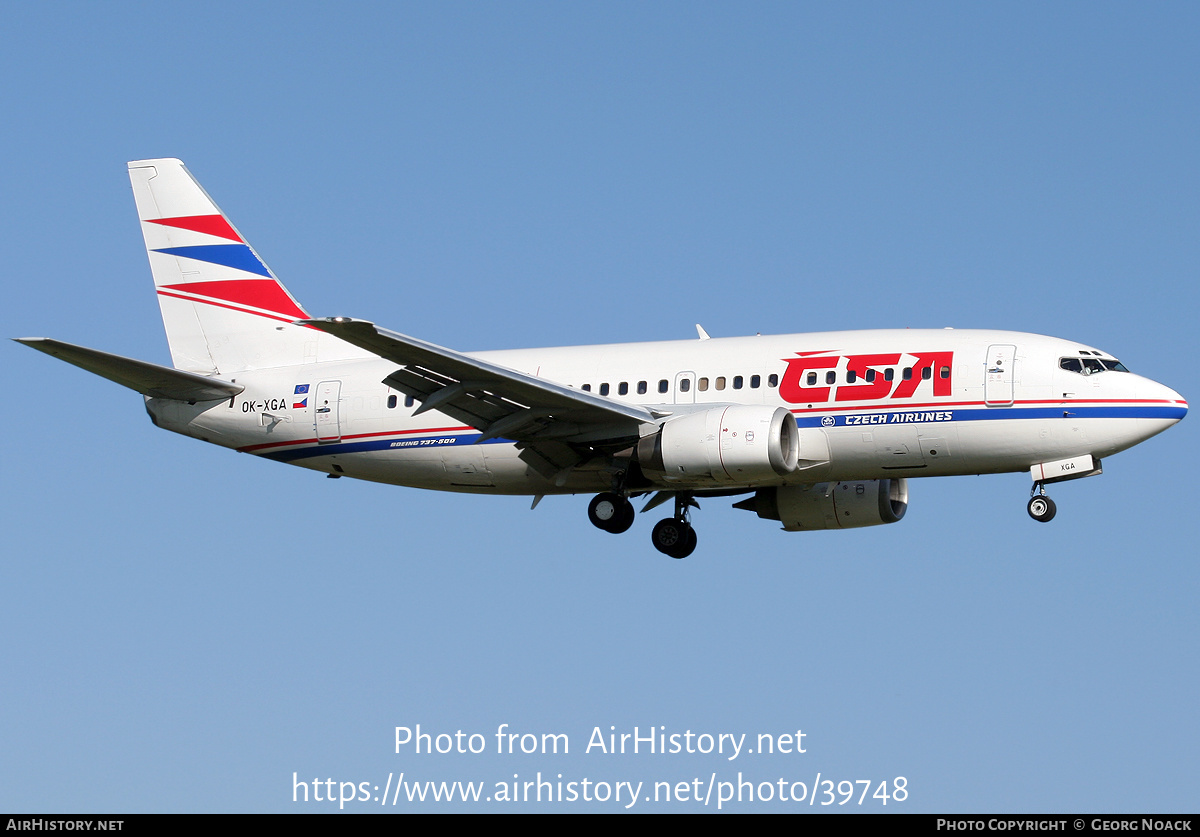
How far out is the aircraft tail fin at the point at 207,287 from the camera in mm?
40812

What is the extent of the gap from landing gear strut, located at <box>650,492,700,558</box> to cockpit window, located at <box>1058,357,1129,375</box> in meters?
9.34

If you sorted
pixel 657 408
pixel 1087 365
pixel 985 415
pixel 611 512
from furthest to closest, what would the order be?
pixel 611 512 → pixel 657 408 → pixel 1087 365 → pixel 985 415

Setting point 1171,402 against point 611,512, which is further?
point 611,512

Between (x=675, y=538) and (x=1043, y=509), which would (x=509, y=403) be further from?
(x=1043, y=509)

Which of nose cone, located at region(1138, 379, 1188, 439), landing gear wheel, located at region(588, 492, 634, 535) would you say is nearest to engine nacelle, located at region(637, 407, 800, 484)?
landing gear wheel, located at region(588, 492, 634, 535)

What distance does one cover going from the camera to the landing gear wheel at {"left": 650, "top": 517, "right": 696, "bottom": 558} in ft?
125

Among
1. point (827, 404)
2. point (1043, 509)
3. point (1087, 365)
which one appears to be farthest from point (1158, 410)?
point (827, 404)

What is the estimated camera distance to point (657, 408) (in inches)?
1415

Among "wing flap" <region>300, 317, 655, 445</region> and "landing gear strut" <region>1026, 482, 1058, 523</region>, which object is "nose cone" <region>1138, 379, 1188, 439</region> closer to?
"landing gear strut" <region>1026, 482, 1058, 523</region>

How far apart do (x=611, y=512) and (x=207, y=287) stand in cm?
1277

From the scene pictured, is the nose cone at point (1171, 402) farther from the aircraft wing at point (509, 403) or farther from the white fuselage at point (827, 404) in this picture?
the aircraft wing at point (509, 403)

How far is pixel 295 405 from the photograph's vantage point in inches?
1537
